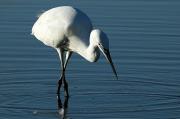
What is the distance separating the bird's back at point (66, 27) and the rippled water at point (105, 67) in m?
0.77

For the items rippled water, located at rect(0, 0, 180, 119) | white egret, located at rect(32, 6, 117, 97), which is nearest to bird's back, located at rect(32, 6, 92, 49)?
white egret, located at rect(32, 6, 117, 97)

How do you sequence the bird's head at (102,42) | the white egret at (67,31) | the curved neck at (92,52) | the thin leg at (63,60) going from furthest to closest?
1. the thin leg at (63,60)
2. the white egret at (67,31)
3. the curved neck at (92,52)
4. the bird's head at (102,42)

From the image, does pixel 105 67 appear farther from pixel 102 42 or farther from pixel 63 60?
pixel 102 42

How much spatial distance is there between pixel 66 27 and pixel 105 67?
5.33ft

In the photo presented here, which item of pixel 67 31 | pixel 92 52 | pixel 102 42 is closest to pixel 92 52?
pixel 92 52

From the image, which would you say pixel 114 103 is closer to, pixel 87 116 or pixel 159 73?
pixel 87 116

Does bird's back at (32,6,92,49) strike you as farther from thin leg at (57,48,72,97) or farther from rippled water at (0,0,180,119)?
rippled water at (0,0,180,119)

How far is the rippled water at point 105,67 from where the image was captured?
12.7m

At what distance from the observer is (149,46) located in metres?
A: 15.9

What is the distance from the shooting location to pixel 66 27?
13.6m

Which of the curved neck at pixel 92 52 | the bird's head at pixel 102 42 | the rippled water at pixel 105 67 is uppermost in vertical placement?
the bird's head at pixel 102 42

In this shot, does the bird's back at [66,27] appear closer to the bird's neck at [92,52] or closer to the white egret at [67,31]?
the white egret at [67,31]

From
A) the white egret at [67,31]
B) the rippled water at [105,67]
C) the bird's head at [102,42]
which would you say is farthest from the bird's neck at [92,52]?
the rippled water at [105,67]

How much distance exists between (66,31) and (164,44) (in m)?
2.91
